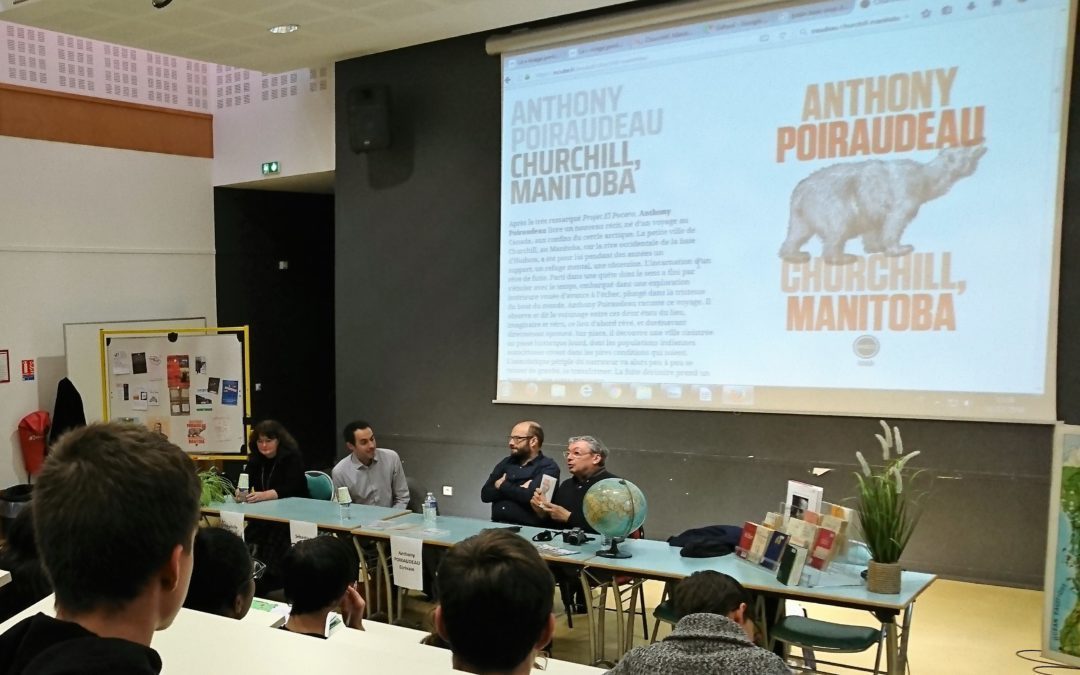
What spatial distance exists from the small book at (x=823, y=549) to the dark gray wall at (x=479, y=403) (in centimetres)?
198

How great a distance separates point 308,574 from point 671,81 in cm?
437

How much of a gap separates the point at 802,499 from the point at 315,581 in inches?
86.2

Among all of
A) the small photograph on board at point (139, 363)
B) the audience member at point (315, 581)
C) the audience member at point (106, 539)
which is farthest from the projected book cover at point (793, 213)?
the audience member at point (106, 539)

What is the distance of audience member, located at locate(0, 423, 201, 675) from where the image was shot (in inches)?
36.3

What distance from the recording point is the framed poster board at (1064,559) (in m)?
3.51

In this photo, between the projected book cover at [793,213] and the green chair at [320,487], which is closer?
the projected book cover at [793,213]

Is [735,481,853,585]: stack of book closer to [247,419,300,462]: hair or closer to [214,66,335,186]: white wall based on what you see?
[247,419,300,462]: hair

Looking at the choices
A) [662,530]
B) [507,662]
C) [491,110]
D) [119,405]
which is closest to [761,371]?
[662,530]

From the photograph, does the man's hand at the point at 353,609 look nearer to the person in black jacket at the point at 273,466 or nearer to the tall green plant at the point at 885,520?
the tall green plant at the point at 885,520

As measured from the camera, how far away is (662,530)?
6.00 metres

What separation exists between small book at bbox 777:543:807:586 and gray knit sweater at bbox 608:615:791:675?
6.76ft

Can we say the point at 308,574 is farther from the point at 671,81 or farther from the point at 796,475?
the point at 671,81

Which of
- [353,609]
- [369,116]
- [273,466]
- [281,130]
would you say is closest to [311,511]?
[273,466]

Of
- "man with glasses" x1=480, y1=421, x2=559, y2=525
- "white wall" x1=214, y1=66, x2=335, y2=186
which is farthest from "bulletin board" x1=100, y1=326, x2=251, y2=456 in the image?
"man with glasses" x1=480, y1=421, x2=559, y2=525
